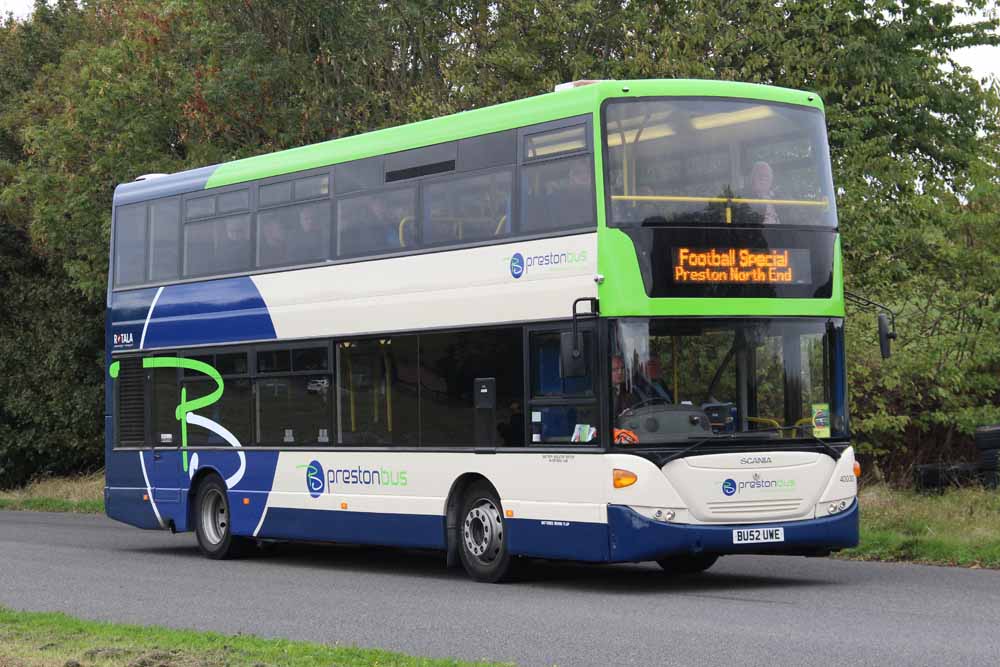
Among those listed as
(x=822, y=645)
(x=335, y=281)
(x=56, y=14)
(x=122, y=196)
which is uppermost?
(x=56, y=14)

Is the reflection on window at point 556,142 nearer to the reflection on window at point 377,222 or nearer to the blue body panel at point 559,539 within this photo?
the reflection on window at point 377,222

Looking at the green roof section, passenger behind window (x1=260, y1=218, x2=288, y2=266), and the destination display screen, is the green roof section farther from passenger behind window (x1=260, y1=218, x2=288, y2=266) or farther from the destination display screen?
the destination display screen

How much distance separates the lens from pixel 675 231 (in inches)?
599

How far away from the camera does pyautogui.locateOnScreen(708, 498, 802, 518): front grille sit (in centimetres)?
1510

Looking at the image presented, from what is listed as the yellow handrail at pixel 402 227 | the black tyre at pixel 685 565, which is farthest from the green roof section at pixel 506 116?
the black tyre at pixel 685 565

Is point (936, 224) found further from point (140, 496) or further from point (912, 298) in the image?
point (140, 496)

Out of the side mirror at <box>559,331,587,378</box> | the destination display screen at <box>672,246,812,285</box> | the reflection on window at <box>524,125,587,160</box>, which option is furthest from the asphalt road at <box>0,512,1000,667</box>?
the reflection on window at <box>524,125,587,160</box>

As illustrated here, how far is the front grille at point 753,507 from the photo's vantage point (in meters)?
15.1

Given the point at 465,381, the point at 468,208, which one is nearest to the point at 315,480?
the point at 465,381

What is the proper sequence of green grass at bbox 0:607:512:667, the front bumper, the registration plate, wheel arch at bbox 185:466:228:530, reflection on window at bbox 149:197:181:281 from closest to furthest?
green grass at bbox 0:607:512:667, the front bumper, the registration plate, wheel arch at bbox 185:466:228:530, reflection on window at bbox 149:197:181:281

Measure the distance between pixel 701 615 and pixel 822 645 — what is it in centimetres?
214

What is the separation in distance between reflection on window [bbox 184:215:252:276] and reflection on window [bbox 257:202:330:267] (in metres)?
0.36

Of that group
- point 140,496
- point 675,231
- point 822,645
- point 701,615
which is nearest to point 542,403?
point 675,231

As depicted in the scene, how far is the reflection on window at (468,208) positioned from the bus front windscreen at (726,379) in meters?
2.06
